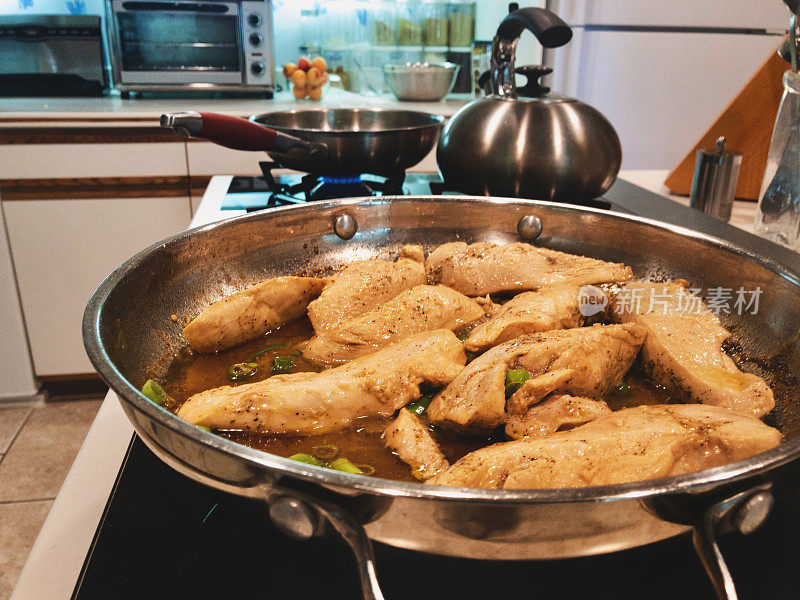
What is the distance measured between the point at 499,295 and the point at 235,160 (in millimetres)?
1792

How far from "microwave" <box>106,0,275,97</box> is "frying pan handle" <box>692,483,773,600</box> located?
9.49 ft

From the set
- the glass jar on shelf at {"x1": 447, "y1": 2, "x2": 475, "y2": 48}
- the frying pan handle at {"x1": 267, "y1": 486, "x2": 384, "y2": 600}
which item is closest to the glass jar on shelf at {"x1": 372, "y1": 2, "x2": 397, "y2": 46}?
the glass jar on shelf at {"x1": 447, "y1": 2, "x2": 475, "y2": 48}

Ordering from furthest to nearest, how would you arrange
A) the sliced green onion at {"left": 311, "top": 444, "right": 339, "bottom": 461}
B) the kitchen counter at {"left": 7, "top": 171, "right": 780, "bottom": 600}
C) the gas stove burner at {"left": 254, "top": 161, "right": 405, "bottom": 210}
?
the gas stove burner at {"left": 254, "top": 161, "right": 405, "bottom": 210} → the sliced green onion at {"left": 311, "top": 444, "right": 339, "bottom": 461} → the kitchen counter at {"left": 7, "top": 171, "right": 780, "bottom": 600}

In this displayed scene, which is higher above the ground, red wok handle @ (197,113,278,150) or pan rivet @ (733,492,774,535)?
red wok handle @ (197,113,278,150)

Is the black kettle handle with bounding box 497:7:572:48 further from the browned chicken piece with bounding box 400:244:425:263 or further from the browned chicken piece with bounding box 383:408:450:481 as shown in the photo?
the browned chicken piece with bounding box 383:408:450:481

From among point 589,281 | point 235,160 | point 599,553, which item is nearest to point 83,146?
point 235,160

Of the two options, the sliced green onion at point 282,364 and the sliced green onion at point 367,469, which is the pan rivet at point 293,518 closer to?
the sliced green onion at point 367,469

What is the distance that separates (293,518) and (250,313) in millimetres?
525

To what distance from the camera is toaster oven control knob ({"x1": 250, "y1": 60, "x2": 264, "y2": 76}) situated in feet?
9.54

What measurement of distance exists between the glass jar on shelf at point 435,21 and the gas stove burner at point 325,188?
2235 millimetres

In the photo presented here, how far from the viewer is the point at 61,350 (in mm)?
2732

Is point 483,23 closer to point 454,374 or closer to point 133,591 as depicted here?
point 454,374

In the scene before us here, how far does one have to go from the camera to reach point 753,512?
1.49 ft

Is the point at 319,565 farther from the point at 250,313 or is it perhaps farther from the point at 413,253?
the point at 413,253
